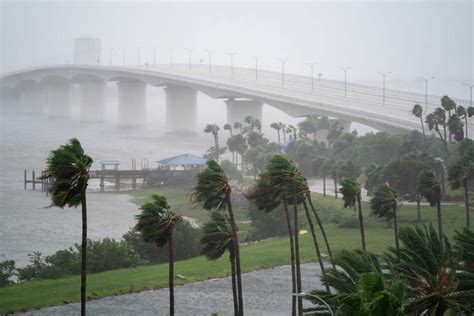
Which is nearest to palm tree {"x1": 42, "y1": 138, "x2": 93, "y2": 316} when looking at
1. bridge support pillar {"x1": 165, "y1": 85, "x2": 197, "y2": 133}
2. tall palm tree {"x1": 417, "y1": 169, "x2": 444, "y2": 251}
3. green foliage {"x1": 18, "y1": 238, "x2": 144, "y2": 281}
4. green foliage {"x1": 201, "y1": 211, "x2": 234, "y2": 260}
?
green foliage {"x1": 201, "y1": 211, "x2": 234, "y2": 260}

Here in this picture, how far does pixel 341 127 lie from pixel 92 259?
5941 cm

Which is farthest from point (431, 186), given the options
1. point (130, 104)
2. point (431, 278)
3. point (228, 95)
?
point (130, 104)

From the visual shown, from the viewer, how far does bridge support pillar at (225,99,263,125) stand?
4966 inches

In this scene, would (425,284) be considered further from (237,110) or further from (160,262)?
(237,110)

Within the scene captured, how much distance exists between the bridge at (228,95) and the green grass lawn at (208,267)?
115 ft

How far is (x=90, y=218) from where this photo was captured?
211 feet

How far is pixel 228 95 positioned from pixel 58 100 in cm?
7556

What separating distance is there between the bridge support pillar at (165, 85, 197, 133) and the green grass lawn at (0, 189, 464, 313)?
298 feet

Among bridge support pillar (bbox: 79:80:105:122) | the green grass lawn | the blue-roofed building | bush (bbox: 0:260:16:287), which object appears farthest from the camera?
bridge support pillar (bbox: 79:80:105:122)

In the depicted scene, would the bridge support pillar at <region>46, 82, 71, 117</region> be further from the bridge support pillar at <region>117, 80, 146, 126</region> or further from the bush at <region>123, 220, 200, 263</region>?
the bush at <region>123, 220, 200, 263</region>

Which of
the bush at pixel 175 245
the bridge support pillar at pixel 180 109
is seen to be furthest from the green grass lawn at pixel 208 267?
the bridge support pillar at pixel 180 109

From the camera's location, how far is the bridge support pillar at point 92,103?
602 feet

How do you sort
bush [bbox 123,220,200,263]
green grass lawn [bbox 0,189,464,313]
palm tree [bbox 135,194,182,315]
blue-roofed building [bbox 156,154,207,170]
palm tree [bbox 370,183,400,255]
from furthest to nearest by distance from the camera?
blue-roofed building [bbox 156,154,207,170], bush [bbox 123,220,200,263], green grass lawn [bbox 0,189,464,313], palm tree [bbox 370,183,400,255], palm tree [bbox 135,194,182,315]

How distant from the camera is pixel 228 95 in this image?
125m
